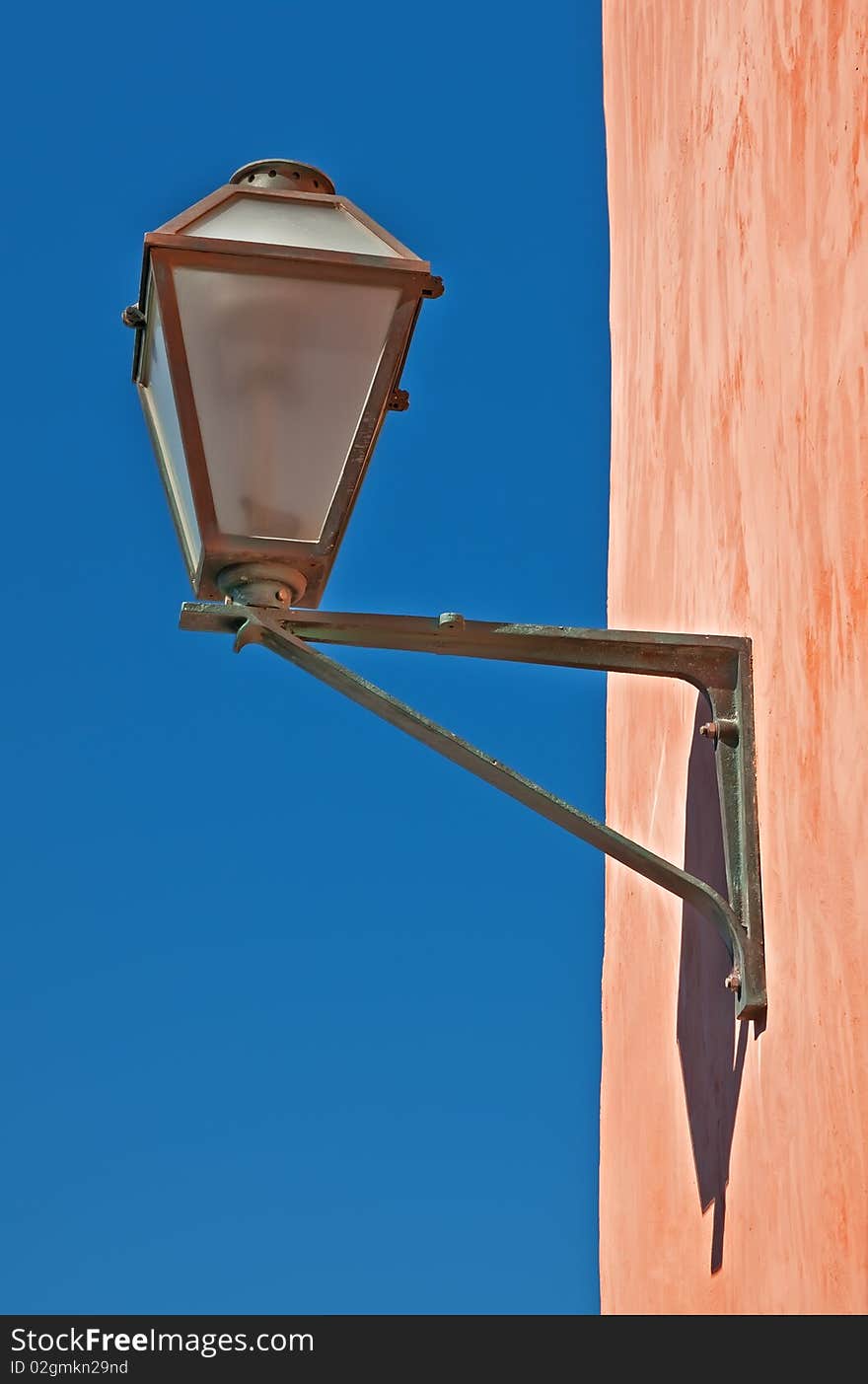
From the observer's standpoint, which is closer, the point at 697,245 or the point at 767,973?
the point at 767,973

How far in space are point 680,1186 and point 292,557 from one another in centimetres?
138

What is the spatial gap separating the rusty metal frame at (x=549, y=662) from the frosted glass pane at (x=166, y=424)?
0.69 feet

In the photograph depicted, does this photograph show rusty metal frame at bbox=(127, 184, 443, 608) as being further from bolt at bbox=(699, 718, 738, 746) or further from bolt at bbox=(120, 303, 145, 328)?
bolt at bbox=(699, 718, 738, 746)

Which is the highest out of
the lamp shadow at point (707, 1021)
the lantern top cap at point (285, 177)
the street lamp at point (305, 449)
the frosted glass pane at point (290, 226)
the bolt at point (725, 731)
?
the lantern top cap at point (285, 177)

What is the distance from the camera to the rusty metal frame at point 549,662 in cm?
276

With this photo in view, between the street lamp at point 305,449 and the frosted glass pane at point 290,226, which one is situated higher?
the frosted glass pane at point 290,226

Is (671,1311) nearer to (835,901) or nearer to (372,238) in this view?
(835,901)

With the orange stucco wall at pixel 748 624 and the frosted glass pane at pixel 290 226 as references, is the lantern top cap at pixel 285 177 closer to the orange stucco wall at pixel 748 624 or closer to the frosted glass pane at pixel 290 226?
the frosted glass pane at pixel 290 226

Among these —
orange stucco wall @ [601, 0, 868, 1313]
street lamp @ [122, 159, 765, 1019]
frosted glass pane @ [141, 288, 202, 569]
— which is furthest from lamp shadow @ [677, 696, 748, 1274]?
frosted glass pane @ [141, 288, 202, 569]

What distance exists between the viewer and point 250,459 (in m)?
2.88

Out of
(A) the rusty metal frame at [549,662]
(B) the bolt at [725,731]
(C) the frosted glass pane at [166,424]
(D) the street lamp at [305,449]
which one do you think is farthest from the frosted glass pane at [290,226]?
(B) the bolt at [725,731]

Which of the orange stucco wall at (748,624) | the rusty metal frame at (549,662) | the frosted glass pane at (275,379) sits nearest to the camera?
the orange stucco wall at (748,624)

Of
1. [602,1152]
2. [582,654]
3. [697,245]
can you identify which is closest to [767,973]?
[582,654]

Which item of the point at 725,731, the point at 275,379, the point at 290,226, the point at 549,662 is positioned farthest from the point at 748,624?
the point at 290,226
